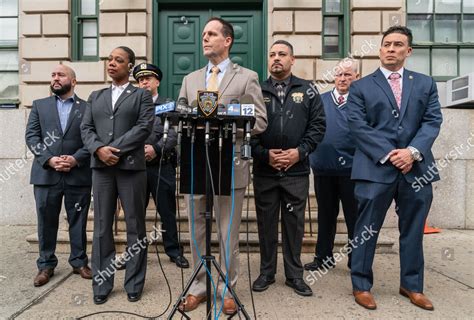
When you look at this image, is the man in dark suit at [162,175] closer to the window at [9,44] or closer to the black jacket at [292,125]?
the black jacket at [292,125]

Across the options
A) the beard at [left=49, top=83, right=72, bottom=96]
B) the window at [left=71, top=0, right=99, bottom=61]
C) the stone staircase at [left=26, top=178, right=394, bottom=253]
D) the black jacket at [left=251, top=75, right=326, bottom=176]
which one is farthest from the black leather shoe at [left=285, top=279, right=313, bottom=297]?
the window at [left=71, top=0, right=99, bottom=61]

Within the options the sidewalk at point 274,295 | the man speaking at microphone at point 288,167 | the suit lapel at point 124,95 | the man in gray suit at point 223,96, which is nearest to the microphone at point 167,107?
the man in gray suit at point 223,96

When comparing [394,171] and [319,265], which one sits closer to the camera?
[394,171]

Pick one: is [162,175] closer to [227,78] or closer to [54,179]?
[54,179]

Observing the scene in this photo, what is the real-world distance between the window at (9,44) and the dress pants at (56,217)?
4.77 metres

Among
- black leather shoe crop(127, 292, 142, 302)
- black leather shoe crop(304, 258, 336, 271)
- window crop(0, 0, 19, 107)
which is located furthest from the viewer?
window crop(0, 0, 19, 107)

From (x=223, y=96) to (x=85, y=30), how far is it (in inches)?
225

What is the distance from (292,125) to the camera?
3.94 meters

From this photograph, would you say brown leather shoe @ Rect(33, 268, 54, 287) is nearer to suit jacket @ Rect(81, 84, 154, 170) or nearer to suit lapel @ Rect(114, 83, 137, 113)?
suit jacket @ Rect(81, 84, 154, 170)

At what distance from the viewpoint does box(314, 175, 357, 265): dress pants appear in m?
4.47

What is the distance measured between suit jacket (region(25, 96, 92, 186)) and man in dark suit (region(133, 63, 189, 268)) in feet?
2.52

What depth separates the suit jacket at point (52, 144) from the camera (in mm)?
4273

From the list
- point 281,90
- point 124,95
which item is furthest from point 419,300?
point 124,95

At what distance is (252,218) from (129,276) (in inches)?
96.0
